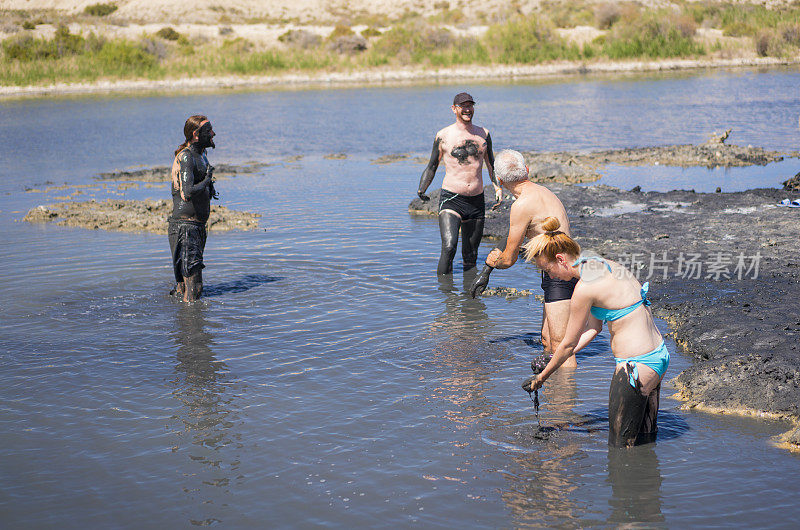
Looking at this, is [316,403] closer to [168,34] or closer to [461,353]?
[461,353]

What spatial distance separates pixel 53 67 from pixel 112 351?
1593 inches

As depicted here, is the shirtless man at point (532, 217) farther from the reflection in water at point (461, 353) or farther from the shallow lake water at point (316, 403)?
the reflection in water at point (461, 353)

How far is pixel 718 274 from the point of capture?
9461 millimetres

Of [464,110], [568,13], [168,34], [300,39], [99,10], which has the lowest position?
[464,110]

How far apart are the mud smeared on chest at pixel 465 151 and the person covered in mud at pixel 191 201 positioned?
106 inches

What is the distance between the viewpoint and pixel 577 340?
504cm

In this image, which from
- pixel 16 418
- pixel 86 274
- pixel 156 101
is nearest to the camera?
pixel 16 418

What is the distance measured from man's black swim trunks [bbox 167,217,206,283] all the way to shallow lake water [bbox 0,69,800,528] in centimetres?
52

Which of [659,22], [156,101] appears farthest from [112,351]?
[659,22]

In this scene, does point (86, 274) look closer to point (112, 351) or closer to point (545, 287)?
point (112, 351)

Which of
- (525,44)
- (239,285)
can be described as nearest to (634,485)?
(239,285)

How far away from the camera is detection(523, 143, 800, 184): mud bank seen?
16.9m

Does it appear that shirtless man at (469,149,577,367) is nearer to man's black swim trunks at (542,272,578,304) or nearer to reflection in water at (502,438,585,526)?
man's black swim trunks at (542,272,578,304)

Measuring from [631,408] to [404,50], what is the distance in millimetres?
44945
